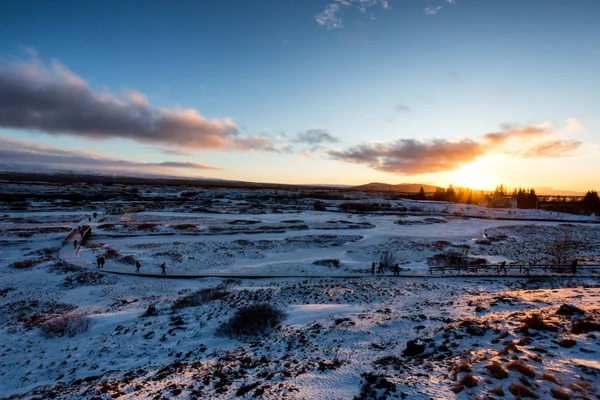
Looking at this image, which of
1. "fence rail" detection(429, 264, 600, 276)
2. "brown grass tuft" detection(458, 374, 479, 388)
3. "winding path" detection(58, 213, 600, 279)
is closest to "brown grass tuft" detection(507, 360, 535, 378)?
"brown grass tuft" detection(458, 374, 479, 388)

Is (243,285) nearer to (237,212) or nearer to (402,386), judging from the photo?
(402,386)

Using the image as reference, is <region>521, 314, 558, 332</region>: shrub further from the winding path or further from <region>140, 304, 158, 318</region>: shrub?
<region>140, 304, 158, 318</region>: shrub

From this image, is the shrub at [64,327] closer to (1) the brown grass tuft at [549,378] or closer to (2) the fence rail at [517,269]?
(1) the brown grass tuft at [549,378]

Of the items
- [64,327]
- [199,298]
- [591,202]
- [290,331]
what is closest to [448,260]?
[290,331]

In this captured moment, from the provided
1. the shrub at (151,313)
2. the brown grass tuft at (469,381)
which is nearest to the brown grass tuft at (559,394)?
the brown grass tuft at (469,381)

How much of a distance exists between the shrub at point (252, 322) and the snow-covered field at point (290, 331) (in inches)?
13.7

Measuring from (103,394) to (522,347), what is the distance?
39.2 ft

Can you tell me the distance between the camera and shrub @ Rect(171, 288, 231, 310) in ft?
58.2

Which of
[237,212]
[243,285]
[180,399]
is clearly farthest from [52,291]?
[237,212]

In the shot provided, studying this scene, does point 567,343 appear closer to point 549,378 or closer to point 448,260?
point 549,378

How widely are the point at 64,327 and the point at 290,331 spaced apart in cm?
1145

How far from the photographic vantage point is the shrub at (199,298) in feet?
58.2

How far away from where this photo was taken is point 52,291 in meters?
21.6

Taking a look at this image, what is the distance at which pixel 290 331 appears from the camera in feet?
40.6
